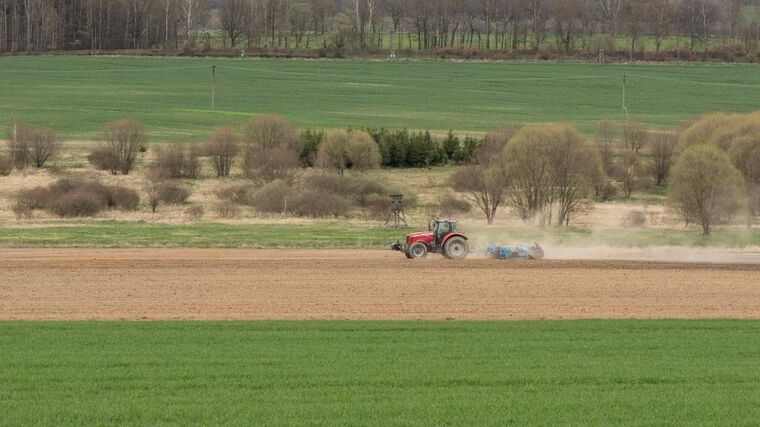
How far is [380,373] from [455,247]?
60.9ft

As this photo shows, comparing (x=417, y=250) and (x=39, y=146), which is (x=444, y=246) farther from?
(x=39, y=146)

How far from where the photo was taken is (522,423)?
17188 millimetres

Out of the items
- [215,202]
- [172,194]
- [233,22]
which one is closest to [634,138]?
[215,202]

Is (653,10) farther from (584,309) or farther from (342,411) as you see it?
(342,411)

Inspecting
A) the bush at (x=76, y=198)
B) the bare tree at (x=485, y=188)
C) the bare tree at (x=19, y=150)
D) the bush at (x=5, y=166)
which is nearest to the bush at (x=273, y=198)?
the bush at (x=76, y=198)

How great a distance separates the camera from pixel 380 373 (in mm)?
20281

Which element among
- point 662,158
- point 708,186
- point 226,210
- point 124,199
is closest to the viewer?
point 708,186

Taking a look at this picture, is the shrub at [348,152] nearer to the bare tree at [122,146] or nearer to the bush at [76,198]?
the bare tree at [122,146]

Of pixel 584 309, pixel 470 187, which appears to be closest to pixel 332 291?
pixel 584 309

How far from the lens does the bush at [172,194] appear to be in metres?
58.8

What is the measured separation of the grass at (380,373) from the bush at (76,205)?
1149 inches

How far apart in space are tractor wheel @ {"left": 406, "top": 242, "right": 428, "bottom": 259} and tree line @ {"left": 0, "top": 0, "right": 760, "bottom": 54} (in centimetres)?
12525

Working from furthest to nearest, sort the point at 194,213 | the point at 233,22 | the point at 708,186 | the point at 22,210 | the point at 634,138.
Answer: the point at 233,22, the point at 634,138, the point at 194,213, the point at 22,210, the point at 708,186

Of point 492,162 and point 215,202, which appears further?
point 215,202
